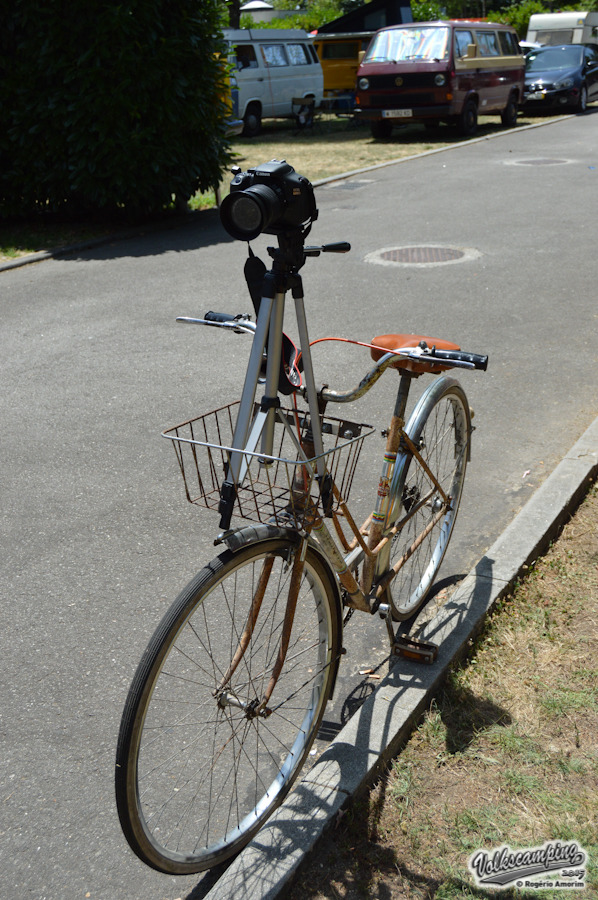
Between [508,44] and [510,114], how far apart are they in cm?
155

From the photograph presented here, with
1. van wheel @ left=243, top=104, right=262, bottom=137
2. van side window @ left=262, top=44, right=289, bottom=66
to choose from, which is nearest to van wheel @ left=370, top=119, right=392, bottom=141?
van wheel @ left=243, top=104, right=262, bottom=137

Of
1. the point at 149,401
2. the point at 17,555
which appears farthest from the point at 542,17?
the point at 17,555

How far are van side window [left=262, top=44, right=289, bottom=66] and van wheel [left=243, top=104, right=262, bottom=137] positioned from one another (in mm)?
1095

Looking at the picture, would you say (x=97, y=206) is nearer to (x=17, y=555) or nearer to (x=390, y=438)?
(x=17, y=555)

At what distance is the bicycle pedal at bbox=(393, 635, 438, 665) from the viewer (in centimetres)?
315

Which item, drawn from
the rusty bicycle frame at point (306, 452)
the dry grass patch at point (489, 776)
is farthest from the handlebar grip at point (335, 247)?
the dry grass patch at point (489, 776)

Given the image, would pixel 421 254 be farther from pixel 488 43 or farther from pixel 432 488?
pixel 488 43

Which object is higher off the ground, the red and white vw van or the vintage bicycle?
the red and white vw van

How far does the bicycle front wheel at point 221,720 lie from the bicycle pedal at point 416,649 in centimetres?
33

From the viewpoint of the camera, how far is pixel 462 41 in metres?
18.8

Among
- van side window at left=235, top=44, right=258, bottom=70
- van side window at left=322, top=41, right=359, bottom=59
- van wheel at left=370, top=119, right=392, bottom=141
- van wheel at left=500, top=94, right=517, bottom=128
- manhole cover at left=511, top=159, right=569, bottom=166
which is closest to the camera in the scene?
manhole cover at left=511, top=159, right=569, bottom=166

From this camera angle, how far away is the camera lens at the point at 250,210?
76.6 inches

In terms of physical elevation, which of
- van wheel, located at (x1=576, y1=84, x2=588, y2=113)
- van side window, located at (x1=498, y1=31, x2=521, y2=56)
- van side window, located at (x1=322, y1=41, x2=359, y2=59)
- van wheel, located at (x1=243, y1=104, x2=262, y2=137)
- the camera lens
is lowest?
van wheel, located at (x1=576, y1=84, x2=588, y2=113)

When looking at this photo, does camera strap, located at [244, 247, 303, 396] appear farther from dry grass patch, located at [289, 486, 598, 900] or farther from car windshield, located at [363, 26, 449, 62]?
car windshield, located at [363, 26, 449, 62]
